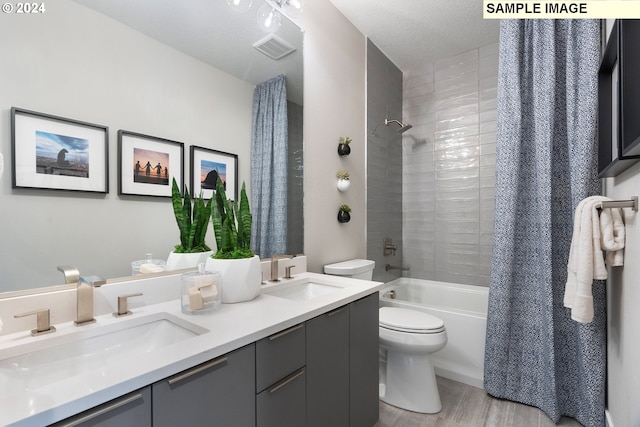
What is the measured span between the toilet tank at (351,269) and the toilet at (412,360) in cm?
34

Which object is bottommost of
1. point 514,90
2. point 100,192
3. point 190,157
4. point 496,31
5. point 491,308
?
point 491,308

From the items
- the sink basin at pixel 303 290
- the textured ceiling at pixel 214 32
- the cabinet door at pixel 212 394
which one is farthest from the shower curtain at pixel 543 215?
the cabinet door at pixel 212 394

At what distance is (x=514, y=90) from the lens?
1.93 meters

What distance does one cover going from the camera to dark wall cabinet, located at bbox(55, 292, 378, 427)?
0.69m

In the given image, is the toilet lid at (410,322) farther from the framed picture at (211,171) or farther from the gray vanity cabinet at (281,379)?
the framed picture at (211,171)

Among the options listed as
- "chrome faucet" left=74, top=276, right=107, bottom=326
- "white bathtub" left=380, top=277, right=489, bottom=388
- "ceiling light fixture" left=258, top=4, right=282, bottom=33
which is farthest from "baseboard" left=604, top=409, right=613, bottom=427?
"ceiling light fixture" left=258, top=4, right=282, bottom=33

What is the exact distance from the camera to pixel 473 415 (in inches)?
68.1

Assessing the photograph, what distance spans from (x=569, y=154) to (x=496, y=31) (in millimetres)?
1335

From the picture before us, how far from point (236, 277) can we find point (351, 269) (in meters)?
0.97

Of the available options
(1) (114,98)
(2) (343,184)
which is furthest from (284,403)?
(2) (343,184)

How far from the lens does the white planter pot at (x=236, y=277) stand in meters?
1.21

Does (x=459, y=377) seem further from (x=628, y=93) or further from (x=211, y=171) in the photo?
(x=211, y=171)

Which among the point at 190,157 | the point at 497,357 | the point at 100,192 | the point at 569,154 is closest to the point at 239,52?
the point at 190,157

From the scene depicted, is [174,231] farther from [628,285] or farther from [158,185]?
[628,285]
